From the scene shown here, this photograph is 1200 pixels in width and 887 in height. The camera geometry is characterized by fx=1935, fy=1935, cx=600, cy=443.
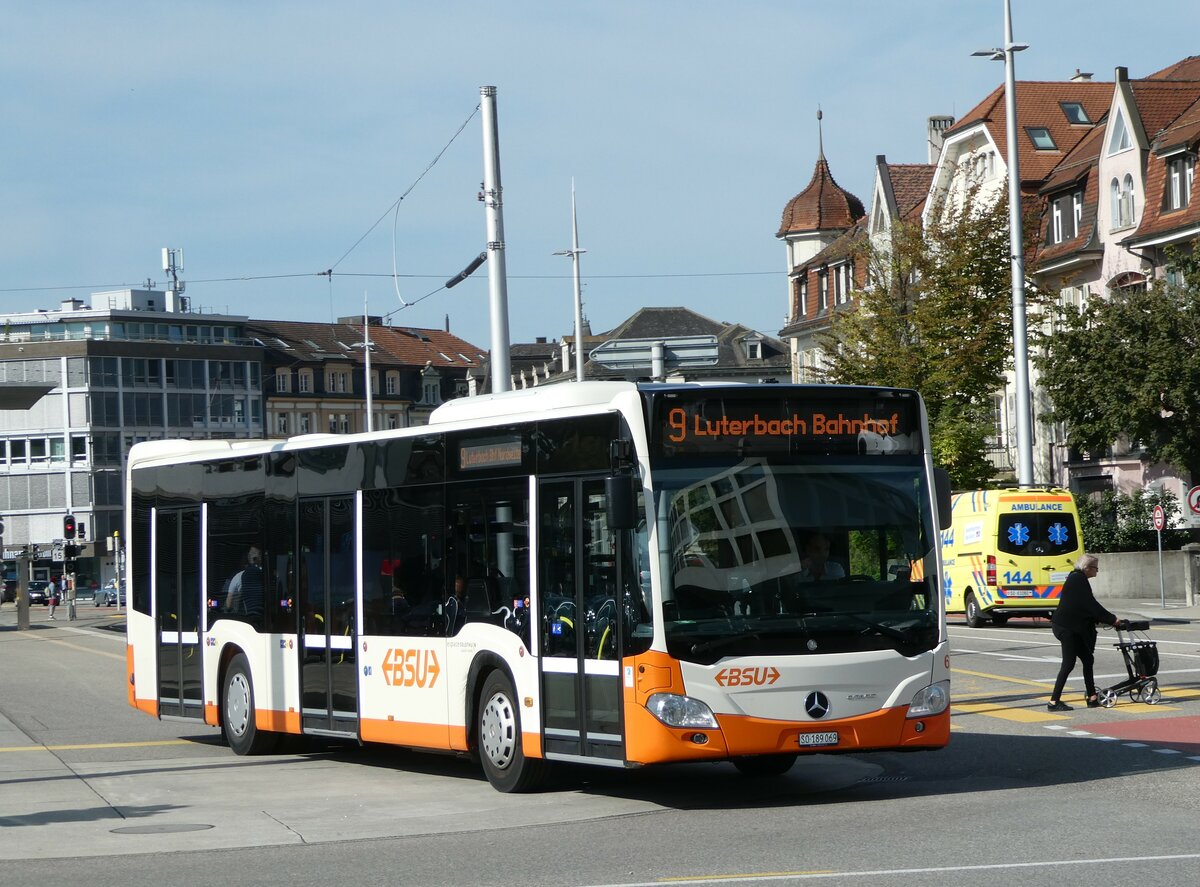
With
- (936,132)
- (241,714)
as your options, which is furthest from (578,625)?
(936,132)

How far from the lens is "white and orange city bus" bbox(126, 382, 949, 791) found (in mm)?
12297

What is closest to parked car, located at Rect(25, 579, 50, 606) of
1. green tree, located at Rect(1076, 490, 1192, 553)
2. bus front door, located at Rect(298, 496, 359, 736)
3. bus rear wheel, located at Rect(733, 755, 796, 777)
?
green tree, located at Rect(1076, 490, 1192, 553)

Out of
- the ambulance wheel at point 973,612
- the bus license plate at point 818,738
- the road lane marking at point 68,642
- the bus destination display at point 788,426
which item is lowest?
the road lane marking at point 68,642

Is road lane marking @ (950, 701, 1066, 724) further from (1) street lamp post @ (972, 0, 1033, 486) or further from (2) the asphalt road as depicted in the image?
(1) street lamp post @ (972, 0, 1033, 486)

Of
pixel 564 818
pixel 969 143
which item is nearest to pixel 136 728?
pixel 564 818

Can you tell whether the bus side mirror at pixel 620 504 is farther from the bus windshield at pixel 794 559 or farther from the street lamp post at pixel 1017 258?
the street lamp post at pixel 1017 258

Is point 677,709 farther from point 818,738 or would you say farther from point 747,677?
point 818,738

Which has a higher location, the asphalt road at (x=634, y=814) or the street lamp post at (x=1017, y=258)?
the street lamp post at (x=1017, y=258)

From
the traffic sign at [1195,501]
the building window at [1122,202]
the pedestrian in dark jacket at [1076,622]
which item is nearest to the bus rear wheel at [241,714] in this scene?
the pedestrian in dark jacket at [1076,622]

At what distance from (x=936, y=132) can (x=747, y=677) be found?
72.0 m

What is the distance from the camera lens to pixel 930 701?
12828 mm

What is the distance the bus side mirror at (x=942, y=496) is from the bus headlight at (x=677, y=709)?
7.40 ft

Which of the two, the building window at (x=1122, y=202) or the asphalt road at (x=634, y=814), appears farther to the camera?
the building window at (x=1122, y=202)

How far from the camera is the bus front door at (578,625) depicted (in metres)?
12.6
